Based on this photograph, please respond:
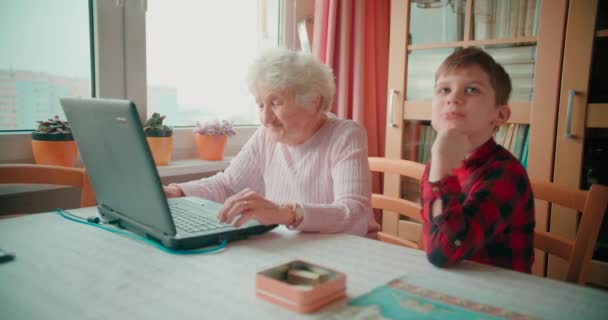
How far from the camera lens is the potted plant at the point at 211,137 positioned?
2.07 m

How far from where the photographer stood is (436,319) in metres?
0.64

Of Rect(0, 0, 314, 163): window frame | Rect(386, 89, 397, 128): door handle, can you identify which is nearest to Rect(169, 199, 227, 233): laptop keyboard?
Rect(0, 0, 314, 163): window frame

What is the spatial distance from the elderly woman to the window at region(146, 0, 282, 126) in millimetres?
425

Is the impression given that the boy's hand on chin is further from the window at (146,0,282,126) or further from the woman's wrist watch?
the window at (146,0,282,126)

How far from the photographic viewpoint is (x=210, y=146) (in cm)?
208

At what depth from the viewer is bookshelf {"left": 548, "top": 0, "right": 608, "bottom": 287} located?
170cm

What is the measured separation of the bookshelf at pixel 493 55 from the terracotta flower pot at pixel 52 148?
1.40m

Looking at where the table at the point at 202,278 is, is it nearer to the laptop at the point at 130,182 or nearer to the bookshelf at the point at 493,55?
the laptop at the point at 130,182

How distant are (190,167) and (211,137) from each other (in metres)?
0.19

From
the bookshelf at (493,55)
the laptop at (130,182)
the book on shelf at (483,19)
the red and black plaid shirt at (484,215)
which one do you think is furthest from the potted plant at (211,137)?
the red and black plaid shirt at (484,215)

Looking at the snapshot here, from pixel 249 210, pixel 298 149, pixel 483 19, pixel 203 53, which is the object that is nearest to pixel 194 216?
pixel 249 210

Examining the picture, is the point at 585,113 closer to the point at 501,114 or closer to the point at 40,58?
the point at 501,114

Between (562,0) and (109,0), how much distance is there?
1.71 m

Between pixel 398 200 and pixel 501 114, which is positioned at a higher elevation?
pixel 501 114
